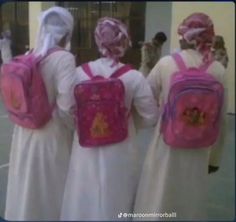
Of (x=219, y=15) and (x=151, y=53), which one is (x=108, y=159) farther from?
(x=151, y=53)

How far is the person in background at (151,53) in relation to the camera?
4.66 metres

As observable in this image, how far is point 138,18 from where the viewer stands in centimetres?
650

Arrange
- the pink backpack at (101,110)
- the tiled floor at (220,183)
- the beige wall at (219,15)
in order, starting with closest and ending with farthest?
1. the pink backpack at (101,110)
2. the tiled floor at (220,183)
3. the beige wall at (219,15)

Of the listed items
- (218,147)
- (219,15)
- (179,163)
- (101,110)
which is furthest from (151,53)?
(101,110)

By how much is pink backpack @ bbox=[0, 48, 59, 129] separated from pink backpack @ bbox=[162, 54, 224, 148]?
531 millimetres

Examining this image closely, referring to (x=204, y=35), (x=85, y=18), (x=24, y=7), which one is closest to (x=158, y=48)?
(x=85, y=18)

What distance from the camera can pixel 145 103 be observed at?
84.4 inches

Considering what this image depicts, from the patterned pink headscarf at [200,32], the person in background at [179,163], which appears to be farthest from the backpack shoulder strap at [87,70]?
the patterned pink headscarf at [200,32]

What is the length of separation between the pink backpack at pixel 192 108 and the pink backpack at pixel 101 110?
20cm

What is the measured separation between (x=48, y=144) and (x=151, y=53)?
9.96 ft

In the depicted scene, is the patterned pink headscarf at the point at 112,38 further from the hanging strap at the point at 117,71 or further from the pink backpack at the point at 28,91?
the pink backpack at the point at 28,91

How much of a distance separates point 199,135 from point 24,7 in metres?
2.15

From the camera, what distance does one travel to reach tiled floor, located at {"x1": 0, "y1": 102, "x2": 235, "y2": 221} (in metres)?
2.57

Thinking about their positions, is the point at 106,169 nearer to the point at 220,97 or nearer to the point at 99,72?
the point at 99,72
